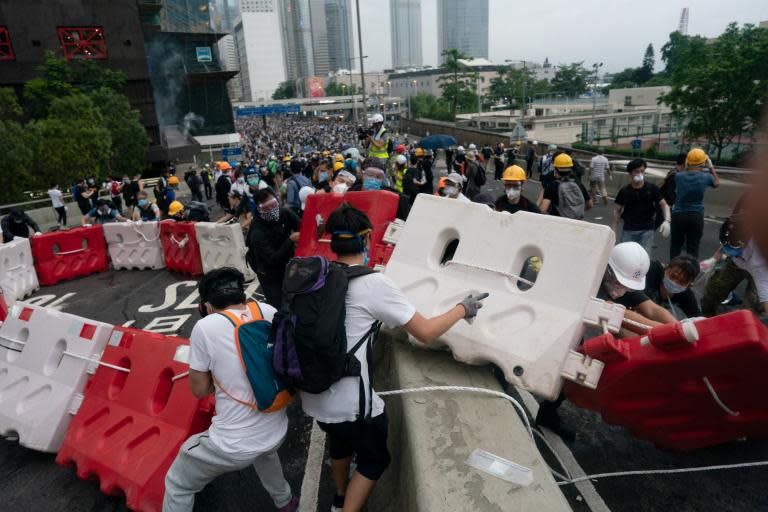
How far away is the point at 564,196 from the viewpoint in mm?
6750

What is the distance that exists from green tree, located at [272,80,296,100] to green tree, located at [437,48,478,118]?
344ft

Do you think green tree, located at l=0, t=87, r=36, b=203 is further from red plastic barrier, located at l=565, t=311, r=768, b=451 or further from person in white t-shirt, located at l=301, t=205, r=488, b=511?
red plastic barrier, located at l=565, t=311, r=768, b=451

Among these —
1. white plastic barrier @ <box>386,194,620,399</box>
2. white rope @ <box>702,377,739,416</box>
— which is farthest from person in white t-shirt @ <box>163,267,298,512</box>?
white rope @ <box>702,377,739,416</box>

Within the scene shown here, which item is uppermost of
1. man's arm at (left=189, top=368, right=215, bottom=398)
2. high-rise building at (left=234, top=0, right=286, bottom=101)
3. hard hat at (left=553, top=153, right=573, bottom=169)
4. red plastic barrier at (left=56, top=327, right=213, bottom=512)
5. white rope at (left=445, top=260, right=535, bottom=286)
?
high-rise building at (left=234, top=0, right=286, bottom=101)

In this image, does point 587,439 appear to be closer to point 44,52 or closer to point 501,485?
point 501,485

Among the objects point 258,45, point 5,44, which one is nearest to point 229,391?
point 5,44

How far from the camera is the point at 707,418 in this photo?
3131 millimetres

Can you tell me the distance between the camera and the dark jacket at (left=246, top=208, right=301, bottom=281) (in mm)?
5086

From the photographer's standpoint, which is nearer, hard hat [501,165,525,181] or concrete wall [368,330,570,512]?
concrete wall [368,330,570,512]

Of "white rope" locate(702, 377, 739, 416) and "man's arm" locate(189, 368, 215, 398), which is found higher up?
"man's arm" locate(189, 368, 215, 398)

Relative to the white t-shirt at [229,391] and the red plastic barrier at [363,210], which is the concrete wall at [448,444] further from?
the red plastic barrier at [363,210]

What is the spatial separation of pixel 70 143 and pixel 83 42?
20419 mm

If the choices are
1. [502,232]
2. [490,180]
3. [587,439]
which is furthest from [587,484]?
[490,180]

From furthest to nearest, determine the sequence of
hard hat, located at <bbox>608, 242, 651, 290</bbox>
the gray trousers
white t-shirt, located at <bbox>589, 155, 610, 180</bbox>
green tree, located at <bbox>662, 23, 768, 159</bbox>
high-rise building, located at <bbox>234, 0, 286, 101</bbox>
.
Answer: high-rise building, located at <bbox>234, 0, 286, 101</bbox> < green tree, located at <bbox>662, 23, 768, 159</bbox> < white t-shirt, located at <bbox>589, 155, 610, 180</bbox> < hard hat, located at <bbox>608, 242, 651, 290</bbox> < the gray trousers
